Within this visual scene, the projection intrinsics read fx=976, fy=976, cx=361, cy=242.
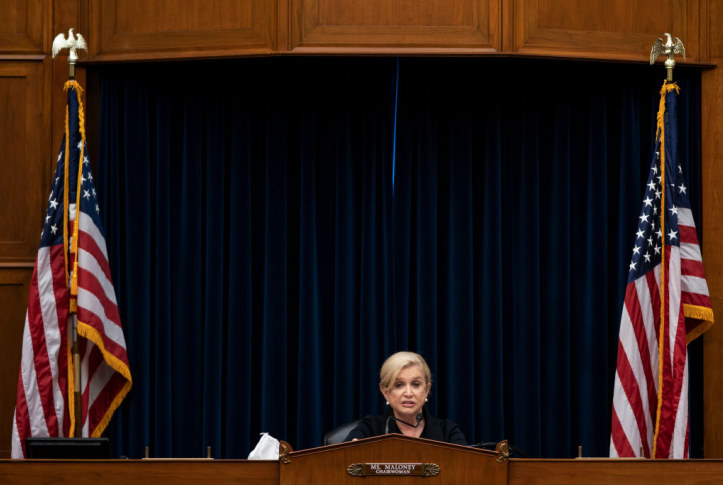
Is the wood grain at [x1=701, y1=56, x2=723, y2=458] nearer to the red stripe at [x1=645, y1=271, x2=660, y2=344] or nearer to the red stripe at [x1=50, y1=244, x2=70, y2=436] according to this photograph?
the red stripe at [x1=645, y1=271, x2=660, y2=344]

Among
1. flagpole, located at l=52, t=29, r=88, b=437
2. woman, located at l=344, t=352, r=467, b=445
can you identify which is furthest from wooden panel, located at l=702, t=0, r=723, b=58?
flagpole, located at l=52, t=29, r=88, b=437

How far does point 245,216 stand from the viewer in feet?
18.9

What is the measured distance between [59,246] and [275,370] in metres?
1.42

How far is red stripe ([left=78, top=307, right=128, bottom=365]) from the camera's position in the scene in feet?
16.7

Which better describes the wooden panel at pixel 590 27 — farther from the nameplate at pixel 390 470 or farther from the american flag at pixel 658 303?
the nameplate at pixel 390 470

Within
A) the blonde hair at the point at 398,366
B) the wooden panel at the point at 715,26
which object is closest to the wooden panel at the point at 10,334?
the blonde hair at the point at 398,366

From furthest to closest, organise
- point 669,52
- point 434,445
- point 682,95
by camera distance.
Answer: point 682,95 < point 669,52 < point 434,445

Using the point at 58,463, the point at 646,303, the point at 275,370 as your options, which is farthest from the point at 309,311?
the point at 58,463

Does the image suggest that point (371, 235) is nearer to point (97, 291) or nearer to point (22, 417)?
point (97, 291)

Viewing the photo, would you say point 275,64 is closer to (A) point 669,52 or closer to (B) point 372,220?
(B) point 372,220

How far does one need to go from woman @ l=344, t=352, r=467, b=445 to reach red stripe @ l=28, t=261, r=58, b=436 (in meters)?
1.69

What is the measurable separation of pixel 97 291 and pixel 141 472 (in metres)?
1.93

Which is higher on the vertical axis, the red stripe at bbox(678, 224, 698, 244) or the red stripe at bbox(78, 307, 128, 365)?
the red stripe at bbox(678, 224, 698, 244)

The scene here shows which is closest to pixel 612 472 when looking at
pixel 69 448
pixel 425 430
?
pixel 425 430
